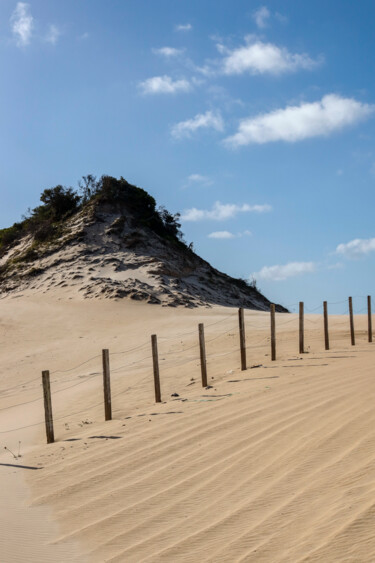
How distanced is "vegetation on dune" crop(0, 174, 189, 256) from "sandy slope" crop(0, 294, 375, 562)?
94.6ft

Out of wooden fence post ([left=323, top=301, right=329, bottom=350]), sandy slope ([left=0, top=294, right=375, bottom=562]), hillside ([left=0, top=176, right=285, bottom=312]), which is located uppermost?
hillside ([left=0, top=176, right=285, bottom=312])

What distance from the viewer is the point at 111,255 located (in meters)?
36.4

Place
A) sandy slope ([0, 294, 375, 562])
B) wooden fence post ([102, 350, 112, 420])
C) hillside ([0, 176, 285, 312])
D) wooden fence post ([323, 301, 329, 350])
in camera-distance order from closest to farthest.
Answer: sandy slope ([0, 294, 375, 562]), wooden fence post ([102, 350, 112, 420]), wooden fence post ([323, 301, 329, 350]), hillside ([0, 176, 285, 312])

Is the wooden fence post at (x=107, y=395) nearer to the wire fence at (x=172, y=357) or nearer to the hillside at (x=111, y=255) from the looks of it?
the wire fence at (x=172, y=357)

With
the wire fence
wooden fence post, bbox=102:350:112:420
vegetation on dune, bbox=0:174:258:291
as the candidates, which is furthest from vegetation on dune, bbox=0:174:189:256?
wooden fence post, bbox=102:350:112:420

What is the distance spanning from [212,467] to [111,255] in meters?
31.1

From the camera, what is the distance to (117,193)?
43.3 meters

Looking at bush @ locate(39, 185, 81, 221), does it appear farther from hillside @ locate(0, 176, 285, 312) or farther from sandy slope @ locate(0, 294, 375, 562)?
sandy slope @ locate(0, 294, 375, 562)

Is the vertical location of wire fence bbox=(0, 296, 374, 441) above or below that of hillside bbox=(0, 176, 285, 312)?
below

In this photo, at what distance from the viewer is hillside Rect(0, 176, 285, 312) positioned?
33.0 meters

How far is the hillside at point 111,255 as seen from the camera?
33000mm

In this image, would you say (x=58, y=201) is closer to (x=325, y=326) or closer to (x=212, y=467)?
(x=325, y=326)


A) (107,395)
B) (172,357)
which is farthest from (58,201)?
(107,395)

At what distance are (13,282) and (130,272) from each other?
789 cm
